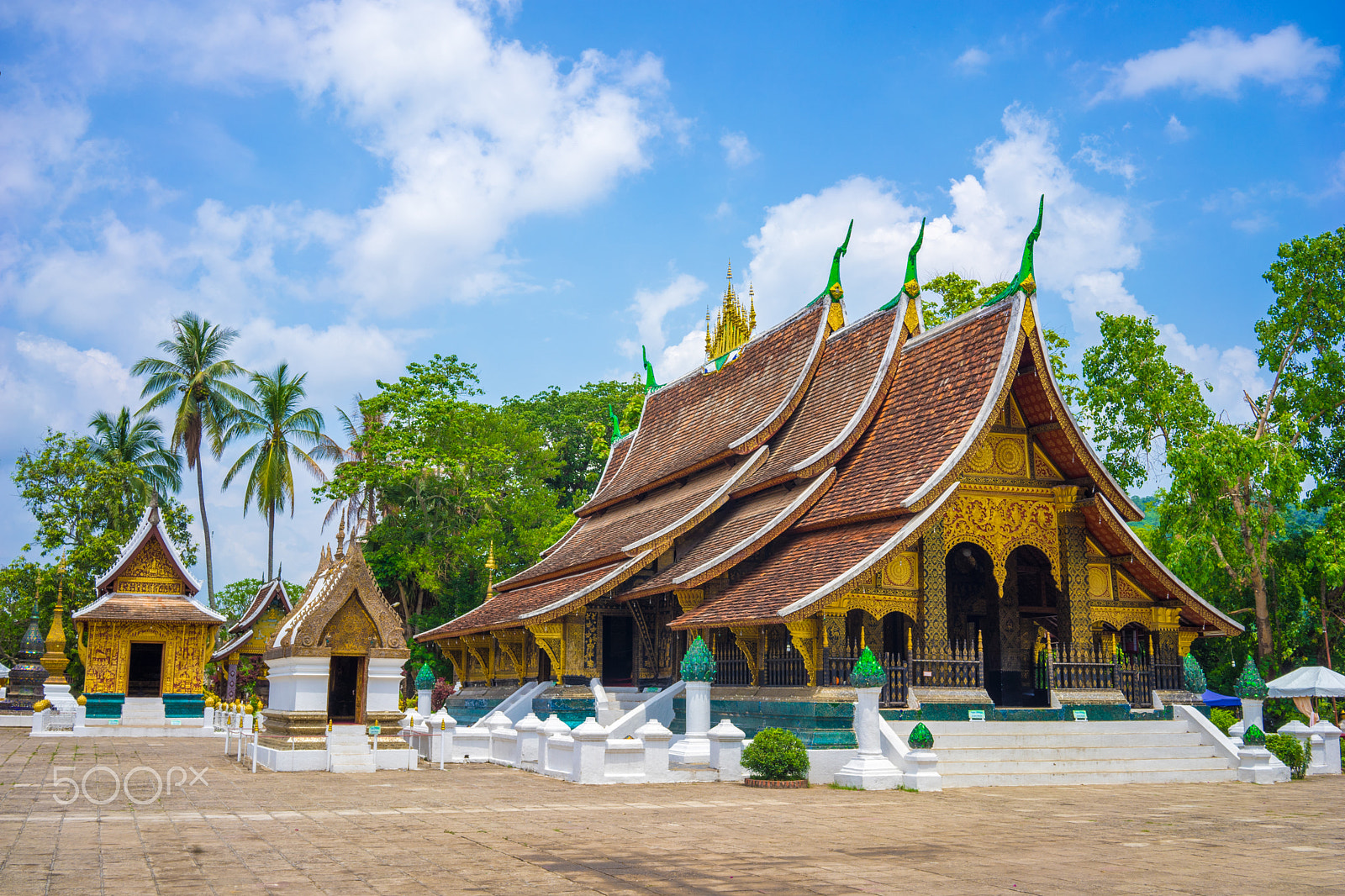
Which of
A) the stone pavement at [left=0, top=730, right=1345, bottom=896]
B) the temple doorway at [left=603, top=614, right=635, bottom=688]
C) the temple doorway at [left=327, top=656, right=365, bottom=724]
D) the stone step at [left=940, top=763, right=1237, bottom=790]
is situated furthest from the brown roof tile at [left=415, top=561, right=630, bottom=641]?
the stone step at [left=940, top=763, right=1237, bottom=790]

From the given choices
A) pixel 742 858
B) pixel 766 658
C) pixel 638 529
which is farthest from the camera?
pixel 638 529

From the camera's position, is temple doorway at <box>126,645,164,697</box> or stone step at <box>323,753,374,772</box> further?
temple doorway at <box>126,645,164,697</box>

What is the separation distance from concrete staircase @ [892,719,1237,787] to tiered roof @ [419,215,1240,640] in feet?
6.91

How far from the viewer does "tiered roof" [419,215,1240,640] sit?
13773 millimetres

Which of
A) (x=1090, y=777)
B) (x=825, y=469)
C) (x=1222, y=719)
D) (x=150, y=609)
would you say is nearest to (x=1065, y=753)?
(x=1090, y=777)

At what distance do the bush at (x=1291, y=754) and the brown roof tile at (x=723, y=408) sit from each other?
836 centimetres

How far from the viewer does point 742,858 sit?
6449 mm

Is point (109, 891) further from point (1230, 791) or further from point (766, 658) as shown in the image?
point (1230, 791)

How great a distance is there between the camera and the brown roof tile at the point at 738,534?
583 inches

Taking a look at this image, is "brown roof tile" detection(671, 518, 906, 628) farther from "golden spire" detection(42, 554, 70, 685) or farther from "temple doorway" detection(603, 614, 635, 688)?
"golden spire" detection(42, 554, 70, 685)

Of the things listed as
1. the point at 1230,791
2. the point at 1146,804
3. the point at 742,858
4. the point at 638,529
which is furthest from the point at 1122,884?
the point at 638,529

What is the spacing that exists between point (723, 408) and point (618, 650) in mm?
5244

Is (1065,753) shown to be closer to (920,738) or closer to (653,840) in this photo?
(920,738)

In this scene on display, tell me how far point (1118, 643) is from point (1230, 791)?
5810 mm
